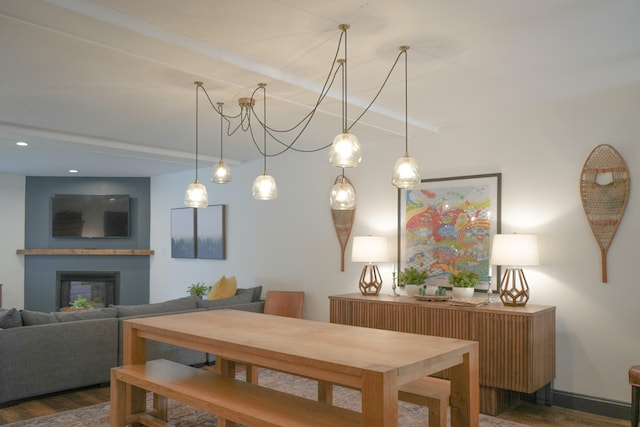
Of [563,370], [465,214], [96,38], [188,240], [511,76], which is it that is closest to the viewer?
[96,38]

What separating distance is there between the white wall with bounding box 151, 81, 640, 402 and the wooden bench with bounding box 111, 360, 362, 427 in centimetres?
248

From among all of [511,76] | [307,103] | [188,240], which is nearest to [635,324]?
[511,76]

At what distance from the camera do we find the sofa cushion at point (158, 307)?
5016 millimetres

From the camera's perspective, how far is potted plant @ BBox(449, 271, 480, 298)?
4562mm

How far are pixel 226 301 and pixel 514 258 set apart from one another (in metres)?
3.16

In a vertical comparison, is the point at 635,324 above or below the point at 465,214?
below

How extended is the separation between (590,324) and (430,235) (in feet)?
5.21

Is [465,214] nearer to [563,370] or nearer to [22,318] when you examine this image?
[563,370]

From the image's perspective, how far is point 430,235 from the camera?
5156 mm

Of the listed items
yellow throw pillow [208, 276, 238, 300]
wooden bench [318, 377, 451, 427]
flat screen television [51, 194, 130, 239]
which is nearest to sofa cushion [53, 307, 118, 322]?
yellow throw pillow [208, 276, 238, 300]

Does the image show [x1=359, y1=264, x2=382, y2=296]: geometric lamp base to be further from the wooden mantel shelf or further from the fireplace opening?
the fireplace opening

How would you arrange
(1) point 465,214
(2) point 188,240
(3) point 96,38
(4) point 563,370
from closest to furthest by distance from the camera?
1. (3) point 96,38
2. (4) point 563,370
3. (1) point 465,214
4. (2) point 188,240

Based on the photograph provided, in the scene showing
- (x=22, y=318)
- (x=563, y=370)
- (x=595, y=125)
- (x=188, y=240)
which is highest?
(x=595, y=125)

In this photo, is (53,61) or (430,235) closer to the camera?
(53,61)
